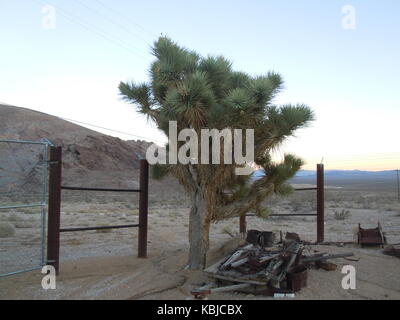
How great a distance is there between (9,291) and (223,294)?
3254 mm

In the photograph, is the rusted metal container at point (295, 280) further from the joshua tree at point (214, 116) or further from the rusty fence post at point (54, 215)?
the rusty fence post at point (54, 215)

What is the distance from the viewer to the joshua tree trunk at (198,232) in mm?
7289

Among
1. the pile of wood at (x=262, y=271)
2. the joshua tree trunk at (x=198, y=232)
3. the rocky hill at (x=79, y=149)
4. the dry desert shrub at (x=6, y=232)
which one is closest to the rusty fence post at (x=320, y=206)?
the pile of wood at (x=262, y=271)

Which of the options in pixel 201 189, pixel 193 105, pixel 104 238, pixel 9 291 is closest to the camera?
pixel 9 291

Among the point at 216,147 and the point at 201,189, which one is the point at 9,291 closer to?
the point at 201,189

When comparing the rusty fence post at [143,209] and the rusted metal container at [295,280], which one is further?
the rusty fence post at [143,209]

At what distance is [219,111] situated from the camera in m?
6.78

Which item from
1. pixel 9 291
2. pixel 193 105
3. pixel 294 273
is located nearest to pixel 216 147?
pixel 193 105

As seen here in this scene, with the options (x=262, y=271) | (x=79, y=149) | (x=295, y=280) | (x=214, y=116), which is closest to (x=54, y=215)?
(x=214, y=116)

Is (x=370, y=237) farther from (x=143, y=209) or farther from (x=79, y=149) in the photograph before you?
(x=79, y=149)

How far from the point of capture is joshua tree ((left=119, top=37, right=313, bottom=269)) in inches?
265

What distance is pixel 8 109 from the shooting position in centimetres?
6512

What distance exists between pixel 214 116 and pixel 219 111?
0.12 meters

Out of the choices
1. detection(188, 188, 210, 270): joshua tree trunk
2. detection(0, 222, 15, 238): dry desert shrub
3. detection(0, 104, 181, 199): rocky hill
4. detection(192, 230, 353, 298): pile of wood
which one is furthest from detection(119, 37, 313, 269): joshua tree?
detection(0, 104, 181, 199): rocky hill
